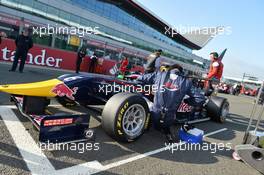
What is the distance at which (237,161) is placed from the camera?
369 centimetres

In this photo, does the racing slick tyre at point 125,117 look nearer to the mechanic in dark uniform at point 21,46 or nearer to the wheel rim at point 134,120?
the wheel rim at point 134,120

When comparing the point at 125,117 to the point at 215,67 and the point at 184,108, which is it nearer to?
the point at 184,108

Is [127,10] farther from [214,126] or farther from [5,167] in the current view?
[5,167]

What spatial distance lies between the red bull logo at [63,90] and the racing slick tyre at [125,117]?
30.1 inches

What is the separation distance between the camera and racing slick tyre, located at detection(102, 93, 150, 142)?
131 inches

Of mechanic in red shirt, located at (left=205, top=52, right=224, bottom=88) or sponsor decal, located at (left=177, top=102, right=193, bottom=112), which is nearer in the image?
sponsor decal, located at (left=177, top=102, right=193, bottom=112)

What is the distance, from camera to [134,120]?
146 inches

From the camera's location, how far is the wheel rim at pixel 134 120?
3.55 metres

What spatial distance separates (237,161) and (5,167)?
327cm

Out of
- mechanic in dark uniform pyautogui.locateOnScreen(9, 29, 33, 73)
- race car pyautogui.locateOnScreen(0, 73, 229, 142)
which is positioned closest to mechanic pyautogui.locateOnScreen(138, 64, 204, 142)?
race car pyautogui.locateOnScreen(0, 73, 229, 142)

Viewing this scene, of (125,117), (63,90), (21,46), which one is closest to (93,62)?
(21,46)

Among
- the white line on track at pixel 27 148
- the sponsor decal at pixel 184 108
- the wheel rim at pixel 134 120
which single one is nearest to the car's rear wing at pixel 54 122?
the white line on track at pixel 27 148

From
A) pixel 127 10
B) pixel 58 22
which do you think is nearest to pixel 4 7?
pixel 58 22

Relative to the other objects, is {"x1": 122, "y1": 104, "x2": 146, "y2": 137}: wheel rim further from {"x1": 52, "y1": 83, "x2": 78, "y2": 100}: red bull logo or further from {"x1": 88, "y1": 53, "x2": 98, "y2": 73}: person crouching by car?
{"x1": 88, "y1": 53, "x2": 98, "y2": 73}: person crouching by car
